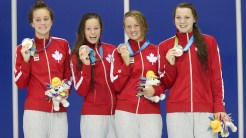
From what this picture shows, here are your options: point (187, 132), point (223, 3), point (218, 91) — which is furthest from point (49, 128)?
point (223, 3)

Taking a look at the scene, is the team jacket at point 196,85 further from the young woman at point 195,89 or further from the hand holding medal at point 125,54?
the hand holding medal at point 125,54

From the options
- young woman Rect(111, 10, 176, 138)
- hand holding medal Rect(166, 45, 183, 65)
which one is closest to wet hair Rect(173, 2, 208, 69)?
hand holding medal Rect(166, 45, 183, 65)

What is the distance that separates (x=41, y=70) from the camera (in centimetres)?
455

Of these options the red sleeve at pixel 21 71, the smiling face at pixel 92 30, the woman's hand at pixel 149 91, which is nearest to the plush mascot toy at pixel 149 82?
the woman's hand at pixel 149 91

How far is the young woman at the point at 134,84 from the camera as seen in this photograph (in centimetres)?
440

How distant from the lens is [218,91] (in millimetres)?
4277

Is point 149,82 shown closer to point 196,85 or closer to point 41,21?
point 196,85

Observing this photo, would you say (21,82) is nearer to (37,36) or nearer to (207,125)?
(37,36)

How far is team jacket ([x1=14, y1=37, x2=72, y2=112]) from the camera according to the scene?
14.8ft

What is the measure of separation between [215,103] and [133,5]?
216cm

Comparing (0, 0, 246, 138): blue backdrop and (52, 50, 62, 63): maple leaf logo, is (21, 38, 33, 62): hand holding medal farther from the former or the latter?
(0, 0, 246, 138): blue backdrop

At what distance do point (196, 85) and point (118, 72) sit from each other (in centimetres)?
67

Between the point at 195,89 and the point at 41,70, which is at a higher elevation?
the point at 41,70

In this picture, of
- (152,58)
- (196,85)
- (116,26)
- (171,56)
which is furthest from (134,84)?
(116,26)
